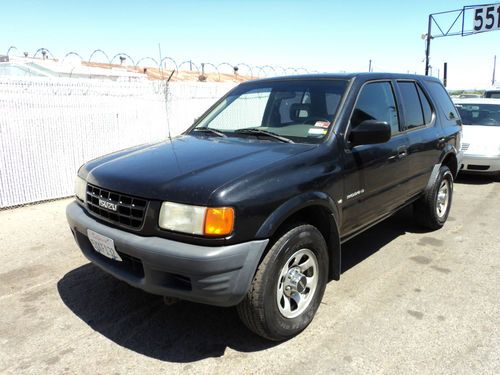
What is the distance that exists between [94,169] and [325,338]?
6.79 ft

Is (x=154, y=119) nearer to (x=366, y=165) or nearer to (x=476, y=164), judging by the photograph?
(x=366, y=165)

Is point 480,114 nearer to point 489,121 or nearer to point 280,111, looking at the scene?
point 489,121

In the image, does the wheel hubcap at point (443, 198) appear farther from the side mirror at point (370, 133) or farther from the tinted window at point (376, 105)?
the side mirror at point (370, 133)

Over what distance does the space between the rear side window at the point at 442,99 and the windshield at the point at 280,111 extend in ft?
6.74

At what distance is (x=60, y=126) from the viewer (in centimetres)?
678

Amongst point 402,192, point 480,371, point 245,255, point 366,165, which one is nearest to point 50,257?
point 245,255

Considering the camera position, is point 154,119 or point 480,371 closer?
point 480,371

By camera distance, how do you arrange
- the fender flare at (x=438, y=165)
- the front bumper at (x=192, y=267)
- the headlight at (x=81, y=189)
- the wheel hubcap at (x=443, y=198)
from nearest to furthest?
1. the front bumper at (x=192, y=267)
2. the headlight at (x=81, y=189)
3. the fender flare at (x=438, y=165)
4. the wheel hubcap at (x=443, y=198)

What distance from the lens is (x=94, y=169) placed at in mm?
3260

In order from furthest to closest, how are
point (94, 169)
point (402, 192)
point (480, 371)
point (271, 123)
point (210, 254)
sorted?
1. point (402, 192)
2. point (271, 123)
3. point (94, 169)
4. point (480, 371)
5. point (210, 254)

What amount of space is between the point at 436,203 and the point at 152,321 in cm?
362

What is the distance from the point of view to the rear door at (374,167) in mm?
3506

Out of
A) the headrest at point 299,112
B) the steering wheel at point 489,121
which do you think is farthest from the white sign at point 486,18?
the headrest at point 299,112

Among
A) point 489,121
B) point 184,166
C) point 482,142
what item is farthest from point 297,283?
point 489,121
